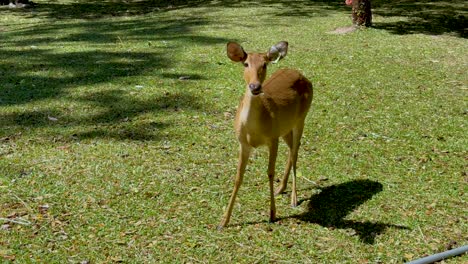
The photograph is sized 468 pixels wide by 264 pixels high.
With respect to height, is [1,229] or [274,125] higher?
[274,125]

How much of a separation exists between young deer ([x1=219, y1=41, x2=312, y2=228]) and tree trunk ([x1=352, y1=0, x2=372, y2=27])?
23.1 ft

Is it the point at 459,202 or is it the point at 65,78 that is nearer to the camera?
the point at 459,202

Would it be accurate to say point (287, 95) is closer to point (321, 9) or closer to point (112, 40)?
point (112, 40)

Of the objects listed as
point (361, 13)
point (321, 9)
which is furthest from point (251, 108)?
point (321, 9)

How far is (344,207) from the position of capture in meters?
4.34

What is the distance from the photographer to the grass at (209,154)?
12.7 feet

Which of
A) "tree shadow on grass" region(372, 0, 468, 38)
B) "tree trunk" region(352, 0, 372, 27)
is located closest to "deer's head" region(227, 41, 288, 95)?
"tree trunk" region(352, 0, 372, 27)

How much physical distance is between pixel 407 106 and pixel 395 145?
1281 mm

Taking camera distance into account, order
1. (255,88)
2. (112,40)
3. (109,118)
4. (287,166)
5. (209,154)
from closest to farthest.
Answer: (255,88), (287,166), (209,154), (109,118), (112,40)

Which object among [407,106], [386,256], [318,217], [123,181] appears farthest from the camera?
[407,106]

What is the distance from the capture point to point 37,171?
4871 mm

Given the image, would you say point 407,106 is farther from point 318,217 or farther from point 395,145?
point 318,217

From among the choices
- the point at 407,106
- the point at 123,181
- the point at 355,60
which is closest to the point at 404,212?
the point at 123,181

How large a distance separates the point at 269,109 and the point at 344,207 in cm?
107
